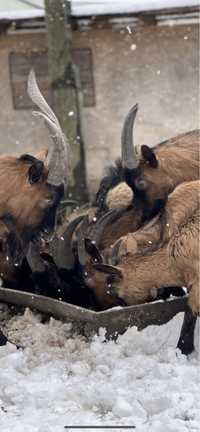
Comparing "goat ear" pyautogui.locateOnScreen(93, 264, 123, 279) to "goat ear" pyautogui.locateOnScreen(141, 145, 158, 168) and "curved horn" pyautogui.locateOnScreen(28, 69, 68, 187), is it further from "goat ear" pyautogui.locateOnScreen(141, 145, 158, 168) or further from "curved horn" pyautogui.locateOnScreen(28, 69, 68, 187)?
"goat ear" pyautogui.locateOnScreen(141, 145, 158, 168)

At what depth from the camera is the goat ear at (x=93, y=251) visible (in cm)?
540

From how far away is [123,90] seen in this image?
484 inches

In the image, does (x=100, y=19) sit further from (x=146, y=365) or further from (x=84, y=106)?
(x=146, y=365)

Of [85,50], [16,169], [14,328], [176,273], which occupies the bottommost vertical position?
[14,328]

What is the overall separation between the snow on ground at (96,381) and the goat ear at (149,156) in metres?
1.69

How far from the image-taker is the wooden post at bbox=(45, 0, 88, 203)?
11.2 metres

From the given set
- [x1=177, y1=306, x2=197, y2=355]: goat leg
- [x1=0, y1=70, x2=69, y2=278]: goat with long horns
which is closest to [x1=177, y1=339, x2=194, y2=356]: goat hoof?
[x1=177, y1=306, x2=197, y2=355]: goat leg

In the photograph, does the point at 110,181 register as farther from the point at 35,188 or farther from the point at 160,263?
the point at 160,263

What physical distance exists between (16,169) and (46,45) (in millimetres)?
6671

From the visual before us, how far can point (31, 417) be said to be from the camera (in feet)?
13.5

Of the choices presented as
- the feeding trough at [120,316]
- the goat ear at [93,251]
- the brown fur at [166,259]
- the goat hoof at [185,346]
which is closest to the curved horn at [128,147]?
the brown fur at [166,259]

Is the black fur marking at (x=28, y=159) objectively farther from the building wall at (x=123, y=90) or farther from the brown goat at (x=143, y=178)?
the building wall at (x=123, y=90)

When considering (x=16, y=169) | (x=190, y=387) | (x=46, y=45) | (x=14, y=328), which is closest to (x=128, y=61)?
(x=46, y=45)

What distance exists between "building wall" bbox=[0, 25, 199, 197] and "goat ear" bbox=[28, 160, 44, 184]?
6.36 metres
